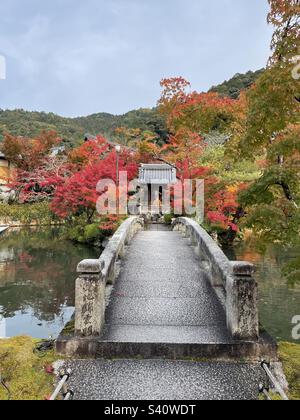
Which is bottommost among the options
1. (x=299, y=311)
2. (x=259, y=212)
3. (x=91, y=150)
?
(x=299, y=311)

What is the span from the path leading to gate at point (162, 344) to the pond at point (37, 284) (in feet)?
11.9

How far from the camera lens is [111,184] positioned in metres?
19.8

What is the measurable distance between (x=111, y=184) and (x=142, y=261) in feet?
35.9

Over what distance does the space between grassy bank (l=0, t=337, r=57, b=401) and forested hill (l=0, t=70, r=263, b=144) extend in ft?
136

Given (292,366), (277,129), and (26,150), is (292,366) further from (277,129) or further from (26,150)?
(26,150)

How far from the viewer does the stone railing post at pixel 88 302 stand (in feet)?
15.9

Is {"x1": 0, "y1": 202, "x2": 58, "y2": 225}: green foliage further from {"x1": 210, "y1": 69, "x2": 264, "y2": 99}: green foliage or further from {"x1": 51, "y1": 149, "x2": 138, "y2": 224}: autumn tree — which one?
{"x1": 210, "y1": 69, "x2": 264, "y2": 99}: green foliage

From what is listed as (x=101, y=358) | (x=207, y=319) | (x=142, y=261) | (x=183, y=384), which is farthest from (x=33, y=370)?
(x=142, y=261)

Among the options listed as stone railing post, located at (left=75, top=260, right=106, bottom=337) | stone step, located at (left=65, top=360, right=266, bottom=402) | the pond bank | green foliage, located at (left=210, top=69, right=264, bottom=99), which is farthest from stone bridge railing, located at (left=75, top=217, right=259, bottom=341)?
green foliage, located at (left=210, top=69, right=264, bottom=99)

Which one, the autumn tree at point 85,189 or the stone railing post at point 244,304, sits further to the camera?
the autumn tree at point 85,189

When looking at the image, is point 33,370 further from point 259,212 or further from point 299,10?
point 299,10

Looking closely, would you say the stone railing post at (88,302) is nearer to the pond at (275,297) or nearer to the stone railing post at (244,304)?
the stone railing post at (244,304)

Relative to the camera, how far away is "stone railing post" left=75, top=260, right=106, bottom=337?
4.84 metres

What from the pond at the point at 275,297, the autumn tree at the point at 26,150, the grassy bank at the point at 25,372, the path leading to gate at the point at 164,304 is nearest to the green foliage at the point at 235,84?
the autumn tree at the point at 26,150
